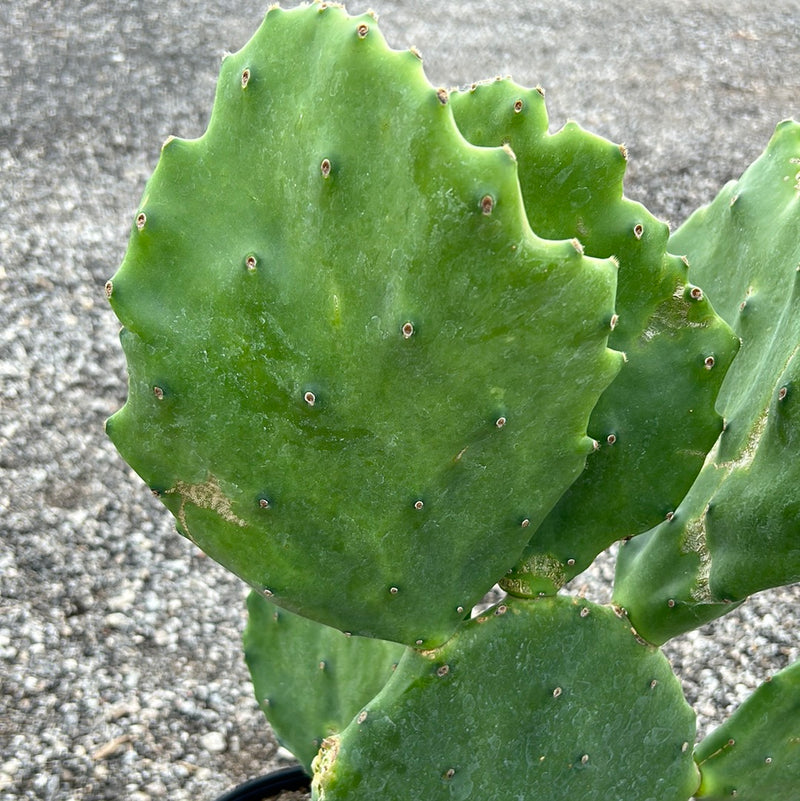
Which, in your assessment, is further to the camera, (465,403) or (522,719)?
(522,719)

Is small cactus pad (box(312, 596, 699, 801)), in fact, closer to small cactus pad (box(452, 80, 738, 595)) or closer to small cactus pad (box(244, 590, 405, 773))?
small cactus pad (box(452, 80, 738, 595))

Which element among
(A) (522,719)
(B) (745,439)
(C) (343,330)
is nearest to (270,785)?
(A) (522,719)

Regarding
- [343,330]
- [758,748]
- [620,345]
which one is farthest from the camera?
[758,748]

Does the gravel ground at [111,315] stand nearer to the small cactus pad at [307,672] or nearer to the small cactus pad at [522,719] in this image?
the small cactus pad at [307,672]

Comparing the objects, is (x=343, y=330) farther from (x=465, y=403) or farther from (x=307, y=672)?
(x=307, y=672)

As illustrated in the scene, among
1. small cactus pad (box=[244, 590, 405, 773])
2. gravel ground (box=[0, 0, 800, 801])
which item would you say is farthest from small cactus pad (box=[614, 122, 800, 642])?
gravel ground (box=[0, 0, 800, 801])

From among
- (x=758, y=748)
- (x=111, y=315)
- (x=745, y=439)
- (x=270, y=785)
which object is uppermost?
(x=745, y=439)

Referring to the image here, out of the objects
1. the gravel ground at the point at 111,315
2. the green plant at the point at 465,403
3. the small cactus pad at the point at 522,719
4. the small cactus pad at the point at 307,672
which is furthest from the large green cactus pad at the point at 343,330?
the gravel ground at the point at 111,315
